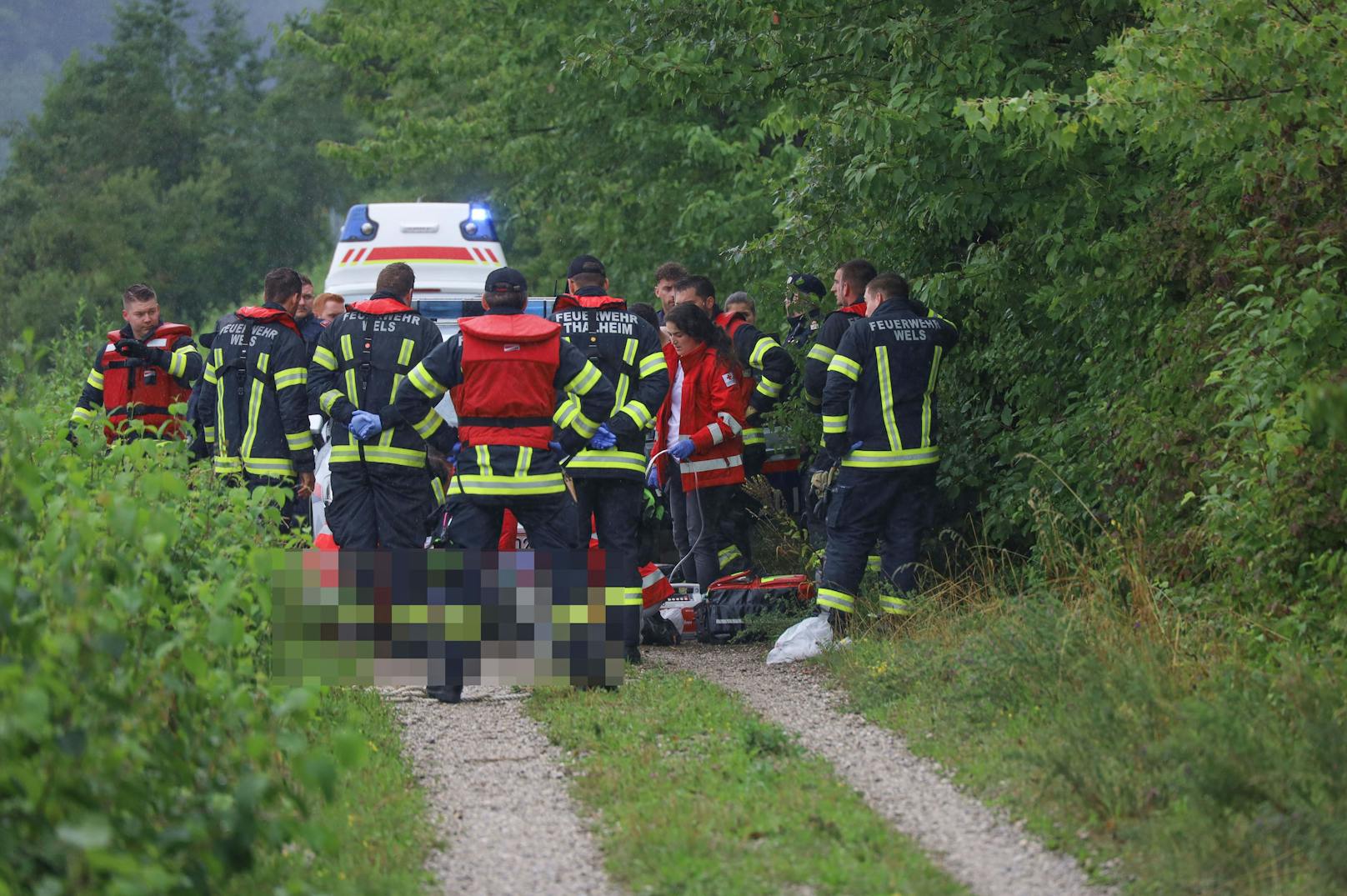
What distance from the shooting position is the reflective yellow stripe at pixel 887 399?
9.77 meters

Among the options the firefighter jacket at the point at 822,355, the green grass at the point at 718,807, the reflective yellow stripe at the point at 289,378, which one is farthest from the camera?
the reflective yellow stripe at the point at 289,378

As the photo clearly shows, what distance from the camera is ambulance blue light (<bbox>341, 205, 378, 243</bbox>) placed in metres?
18.2

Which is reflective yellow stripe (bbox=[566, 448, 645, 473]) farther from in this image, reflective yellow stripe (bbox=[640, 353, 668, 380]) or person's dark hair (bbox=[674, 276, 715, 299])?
person's dark hair (bbox=[674, 276, 715, 299])

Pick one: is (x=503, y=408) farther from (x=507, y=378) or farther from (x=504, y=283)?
(x=504, y=283)

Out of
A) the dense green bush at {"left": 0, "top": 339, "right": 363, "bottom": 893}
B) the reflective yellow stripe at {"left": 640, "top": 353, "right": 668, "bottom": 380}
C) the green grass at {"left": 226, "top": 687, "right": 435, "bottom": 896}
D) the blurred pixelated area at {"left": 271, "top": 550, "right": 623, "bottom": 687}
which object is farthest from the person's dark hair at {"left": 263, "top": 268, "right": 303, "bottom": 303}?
the dense green bush at {"left": 0, "top": 339, "right": 363, "bottom": 893}

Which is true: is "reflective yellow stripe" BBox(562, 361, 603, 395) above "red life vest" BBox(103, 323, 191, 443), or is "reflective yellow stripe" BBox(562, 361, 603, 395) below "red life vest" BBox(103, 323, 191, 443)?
above

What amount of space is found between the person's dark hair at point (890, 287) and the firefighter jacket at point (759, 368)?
4.25 feet

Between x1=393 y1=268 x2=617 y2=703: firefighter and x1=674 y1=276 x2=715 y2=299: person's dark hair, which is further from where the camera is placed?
x1=674 y1=276 x2=715 y2=299: person's dark hair

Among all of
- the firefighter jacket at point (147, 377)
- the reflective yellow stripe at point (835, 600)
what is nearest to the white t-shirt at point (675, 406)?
the reflective yellow stripe at point (835, 600)

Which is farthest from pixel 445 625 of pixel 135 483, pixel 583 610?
pixel 135 483

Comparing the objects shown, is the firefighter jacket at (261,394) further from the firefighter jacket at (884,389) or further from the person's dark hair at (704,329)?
the firefighter jacket at (884,389)

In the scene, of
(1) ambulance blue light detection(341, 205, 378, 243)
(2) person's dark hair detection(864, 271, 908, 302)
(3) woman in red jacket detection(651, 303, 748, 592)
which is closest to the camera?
(2) person's dark hair detection(864, 271, 908, 302)

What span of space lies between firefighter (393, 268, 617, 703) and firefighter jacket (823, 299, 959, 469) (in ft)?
5.07

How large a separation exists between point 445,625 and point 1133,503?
11.2 ft
